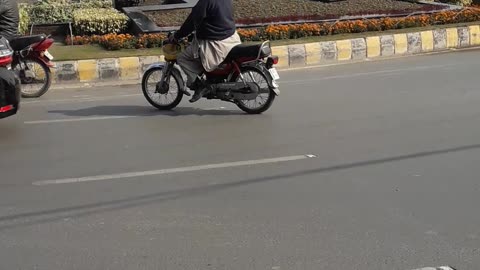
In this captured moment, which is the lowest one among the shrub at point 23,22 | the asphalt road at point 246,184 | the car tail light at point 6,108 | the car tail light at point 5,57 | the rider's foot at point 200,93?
the asphalt road at point 246,184

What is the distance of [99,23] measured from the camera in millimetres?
16047

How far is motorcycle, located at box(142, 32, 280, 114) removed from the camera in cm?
852

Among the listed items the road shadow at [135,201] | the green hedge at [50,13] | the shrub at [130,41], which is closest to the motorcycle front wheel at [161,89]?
the road shadow at [135,201]

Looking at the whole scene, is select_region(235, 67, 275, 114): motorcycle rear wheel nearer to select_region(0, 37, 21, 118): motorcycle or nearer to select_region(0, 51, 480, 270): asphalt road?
select_region(0, 51, 480, 270): asphalt road

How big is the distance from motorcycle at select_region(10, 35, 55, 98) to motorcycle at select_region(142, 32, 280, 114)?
243cm

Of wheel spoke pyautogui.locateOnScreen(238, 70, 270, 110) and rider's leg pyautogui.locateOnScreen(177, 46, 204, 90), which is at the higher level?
rider's leg pyautogui.locateOnScreen(177, 46, 204, 90)

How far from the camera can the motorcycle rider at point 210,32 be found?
8445mm

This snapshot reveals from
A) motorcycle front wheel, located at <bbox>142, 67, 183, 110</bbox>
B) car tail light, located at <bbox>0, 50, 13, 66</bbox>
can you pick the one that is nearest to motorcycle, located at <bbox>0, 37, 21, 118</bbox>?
car tail light, located at <bbox>0, 50, 13, 66</bbox>

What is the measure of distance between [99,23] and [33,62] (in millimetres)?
5714

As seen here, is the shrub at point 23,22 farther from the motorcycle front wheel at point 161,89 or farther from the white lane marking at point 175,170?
the white lane marking at point 175,170

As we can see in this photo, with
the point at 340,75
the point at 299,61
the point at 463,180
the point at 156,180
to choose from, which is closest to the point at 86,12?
the point at 299,61

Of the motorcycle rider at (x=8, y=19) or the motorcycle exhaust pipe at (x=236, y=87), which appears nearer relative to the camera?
the motorcycle exhaust pipe at (x=236, y=87)

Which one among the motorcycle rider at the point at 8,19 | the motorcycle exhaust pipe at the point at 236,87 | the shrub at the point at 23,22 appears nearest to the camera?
the motorcycle exhaust pipe at the point at 236,87

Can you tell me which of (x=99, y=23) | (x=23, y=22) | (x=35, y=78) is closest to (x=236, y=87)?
(x=35, y=78)
